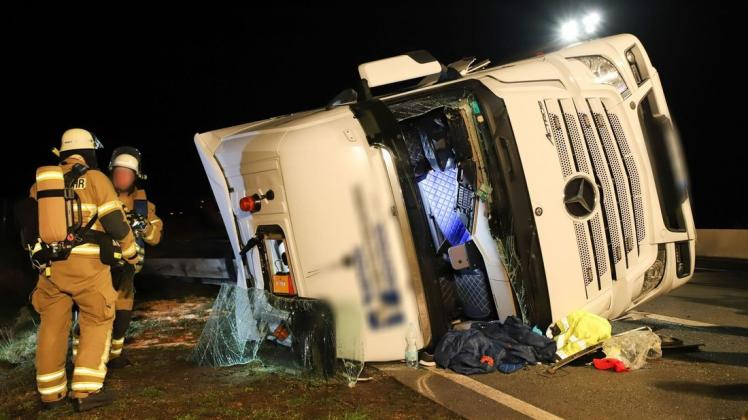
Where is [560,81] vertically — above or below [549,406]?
above

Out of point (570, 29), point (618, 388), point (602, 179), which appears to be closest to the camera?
point (618, 388)

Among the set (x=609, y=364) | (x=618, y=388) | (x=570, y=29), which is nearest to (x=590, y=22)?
(x=570, y=29)

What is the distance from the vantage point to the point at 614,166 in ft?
13.6

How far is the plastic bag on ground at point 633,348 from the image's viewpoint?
381 cm

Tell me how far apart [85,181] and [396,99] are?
1.99 meters

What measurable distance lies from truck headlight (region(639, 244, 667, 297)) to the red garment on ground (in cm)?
78

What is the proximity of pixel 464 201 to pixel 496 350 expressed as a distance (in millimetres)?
980

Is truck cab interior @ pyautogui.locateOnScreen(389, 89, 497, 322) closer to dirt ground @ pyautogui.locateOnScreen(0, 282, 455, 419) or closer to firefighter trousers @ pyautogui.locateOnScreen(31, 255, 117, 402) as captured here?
dirt ground @ pyautogui.locateOnScreen(0, 282, 455, 419)

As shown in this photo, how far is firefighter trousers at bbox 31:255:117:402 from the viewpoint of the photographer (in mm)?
3537

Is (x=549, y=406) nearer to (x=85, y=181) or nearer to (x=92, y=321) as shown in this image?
(x=92, y=321)

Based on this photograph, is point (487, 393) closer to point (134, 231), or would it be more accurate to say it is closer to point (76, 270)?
point (76, 270)

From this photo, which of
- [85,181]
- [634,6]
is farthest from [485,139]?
[634,6]

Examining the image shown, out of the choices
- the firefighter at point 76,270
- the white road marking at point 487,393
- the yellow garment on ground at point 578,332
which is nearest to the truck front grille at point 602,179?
the yellow garment on ground at point 578,332

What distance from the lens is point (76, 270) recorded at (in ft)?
11.6
